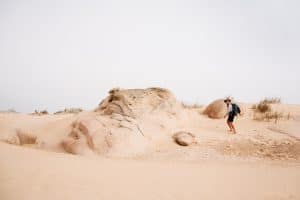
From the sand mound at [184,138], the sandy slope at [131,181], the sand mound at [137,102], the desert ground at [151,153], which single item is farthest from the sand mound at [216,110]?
the sandy slope at [131,181]

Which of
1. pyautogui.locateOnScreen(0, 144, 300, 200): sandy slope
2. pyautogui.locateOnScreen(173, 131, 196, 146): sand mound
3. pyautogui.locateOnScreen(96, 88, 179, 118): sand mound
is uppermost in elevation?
pyautogui.locateOnScreen(96, 88, 179, 118): sand mound

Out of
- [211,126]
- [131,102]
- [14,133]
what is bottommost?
[14,133]

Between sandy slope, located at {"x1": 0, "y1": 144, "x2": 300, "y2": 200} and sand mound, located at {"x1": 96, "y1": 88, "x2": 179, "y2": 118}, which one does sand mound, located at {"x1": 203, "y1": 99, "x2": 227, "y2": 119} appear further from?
sandy slope, located at {"x1": 0, "y1": 144, "x2": 300, "y2": 200}

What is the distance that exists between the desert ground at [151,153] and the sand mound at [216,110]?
4 cm

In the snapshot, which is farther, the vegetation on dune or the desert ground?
the vegetation on dune

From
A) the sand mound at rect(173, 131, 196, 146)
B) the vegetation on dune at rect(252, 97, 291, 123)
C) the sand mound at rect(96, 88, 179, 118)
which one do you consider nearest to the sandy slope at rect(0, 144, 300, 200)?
the sand mound at rect(173, 131, 196, 146)

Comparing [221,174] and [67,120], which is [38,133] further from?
[221,174]

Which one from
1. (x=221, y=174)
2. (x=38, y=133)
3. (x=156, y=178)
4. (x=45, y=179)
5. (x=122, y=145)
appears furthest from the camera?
(x=38, y=133)

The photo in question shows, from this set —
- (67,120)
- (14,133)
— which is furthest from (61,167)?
(14,133)

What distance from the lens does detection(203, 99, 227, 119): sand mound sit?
36.6 ft

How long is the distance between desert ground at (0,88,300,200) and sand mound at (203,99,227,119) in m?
0.04

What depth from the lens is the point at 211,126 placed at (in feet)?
33.1

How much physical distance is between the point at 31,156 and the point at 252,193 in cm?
355

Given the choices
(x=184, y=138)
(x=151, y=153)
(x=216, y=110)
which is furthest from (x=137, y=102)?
(x=216, y=110)
